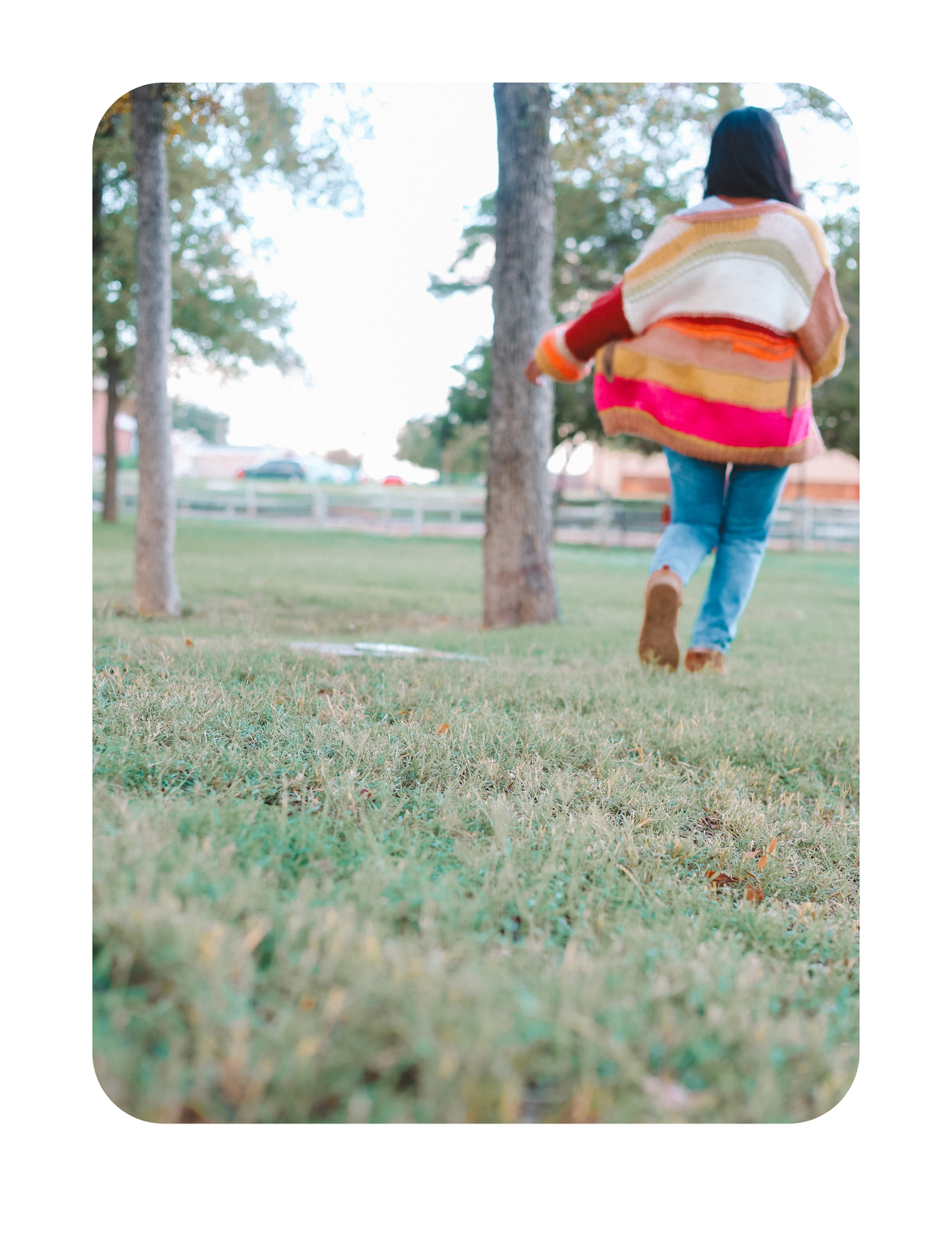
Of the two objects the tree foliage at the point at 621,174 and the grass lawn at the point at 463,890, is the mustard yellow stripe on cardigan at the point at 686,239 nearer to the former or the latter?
the tree foliage at the point at 621,174

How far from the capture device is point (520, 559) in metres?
4.34

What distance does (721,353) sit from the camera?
256cm

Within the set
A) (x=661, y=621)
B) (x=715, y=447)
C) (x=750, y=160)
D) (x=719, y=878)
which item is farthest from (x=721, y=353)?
(x=719, y=878)

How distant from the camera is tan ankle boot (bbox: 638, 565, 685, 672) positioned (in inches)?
104

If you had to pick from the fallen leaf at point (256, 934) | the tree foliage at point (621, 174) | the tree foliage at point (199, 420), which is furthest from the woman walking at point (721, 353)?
the tree foliage at point (199, 420)

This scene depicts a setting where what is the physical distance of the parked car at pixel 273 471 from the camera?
11828mm

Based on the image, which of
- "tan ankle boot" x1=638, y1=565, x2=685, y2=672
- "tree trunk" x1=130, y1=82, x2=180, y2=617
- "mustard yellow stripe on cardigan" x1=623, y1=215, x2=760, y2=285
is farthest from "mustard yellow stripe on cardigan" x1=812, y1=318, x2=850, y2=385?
"tree trunk" x1=130, y1=82, x2=180, y2=617

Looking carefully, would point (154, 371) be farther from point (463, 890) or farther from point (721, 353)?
point (463, 890)

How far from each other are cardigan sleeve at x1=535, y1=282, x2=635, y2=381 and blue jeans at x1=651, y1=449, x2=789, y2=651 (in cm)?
43

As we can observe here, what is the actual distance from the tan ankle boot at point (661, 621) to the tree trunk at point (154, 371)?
2.45 m

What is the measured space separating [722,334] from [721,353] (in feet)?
0.18

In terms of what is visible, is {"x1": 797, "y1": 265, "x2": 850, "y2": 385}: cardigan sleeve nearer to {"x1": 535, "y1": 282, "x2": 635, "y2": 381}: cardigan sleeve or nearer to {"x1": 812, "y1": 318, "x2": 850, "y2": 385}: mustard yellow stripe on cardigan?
{"x1": 812, "y1": 318, "x2": 850, "y2": 385}: mustard yellow stripe on cardigan

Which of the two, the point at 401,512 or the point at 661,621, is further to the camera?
the point at 401,512

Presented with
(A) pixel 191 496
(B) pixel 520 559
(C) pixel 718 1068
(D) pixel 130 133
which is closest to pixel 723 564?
(B) pixel 520 559
